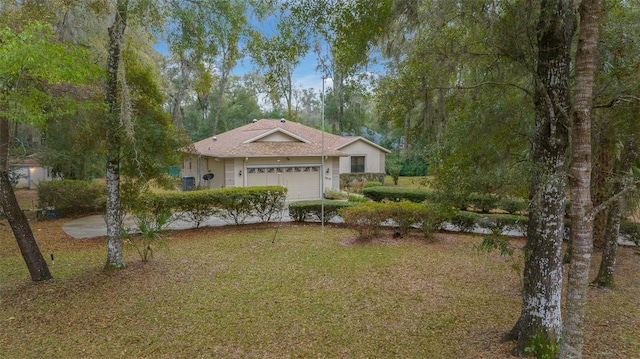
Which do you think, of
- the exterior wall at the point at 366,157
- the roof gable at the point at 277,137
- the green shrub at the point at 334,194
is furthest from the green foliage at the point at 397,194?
the exterior wall at the point at 366,157

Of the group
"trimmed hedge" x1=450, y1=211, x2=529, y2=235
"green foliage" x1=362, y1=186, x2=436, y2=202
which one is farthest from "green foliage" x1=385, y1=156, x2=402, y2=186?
"trimmed hedge" x1=450, y1=211, x2=529, y2=235

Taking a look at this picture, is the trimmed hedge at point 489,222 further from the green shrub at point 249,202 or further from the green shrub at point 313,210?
the green shrub at point 249,202

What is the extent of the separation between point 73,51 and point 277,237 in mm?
7444

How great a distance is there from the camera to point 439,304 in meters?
6.39

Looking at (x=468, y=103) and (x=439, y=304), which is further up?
(x=468, y=103)

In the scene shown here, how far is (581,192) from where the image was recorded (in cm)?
305

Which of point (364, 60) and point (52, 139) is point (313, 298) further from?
point (52, 139)

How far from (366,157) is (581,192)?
23.7 m

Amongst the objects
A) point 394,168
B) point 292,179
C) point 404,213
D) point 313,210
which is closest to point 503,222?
point 404,213

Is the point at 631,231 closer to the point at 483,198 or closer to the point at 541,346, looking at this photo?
the point at 483,198

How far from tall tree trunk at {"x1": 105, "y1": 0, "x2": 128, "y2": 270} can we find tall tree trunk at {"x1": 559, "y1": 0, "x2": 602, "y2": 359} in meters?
6.70

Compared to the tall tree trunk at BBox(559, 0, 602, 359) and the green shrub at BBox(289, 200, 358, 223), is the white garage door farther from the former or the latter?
the tall tree trunk at BBox(559, 0, 602, 359)

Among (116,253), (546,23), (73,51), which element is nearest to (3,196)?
(116,253)

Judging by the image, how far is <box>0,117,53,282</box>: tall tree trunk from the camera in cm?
684
